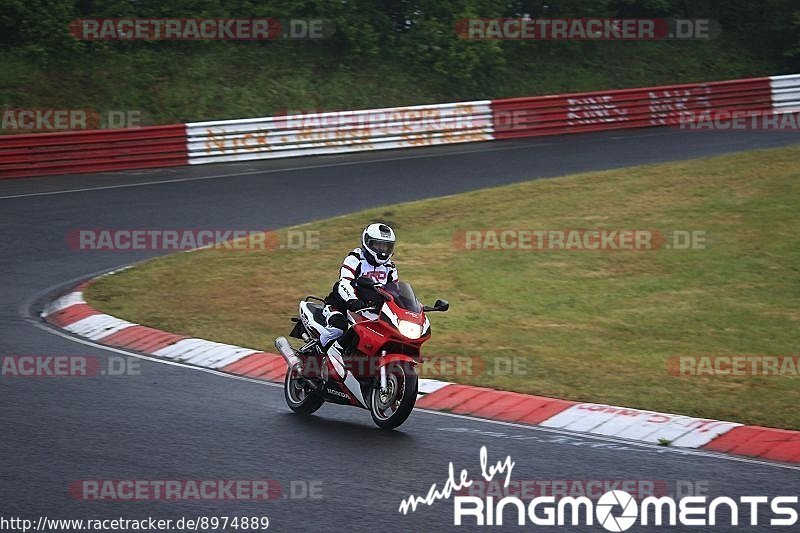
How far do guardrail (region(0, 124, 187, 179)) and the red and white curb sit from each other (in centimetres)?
1037

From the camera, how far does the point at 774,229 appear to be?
1691 centimetres

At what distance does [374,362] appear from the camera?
936cm

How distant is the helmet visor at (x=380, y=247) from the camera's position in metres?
9.66

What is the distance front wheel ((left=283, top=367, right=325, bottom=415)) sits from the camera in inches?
400

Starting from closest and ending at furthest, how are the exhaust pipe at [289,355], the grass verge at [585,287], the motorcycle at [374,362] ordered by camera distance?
1. the motorcycle at [374,362]
2. the exhaust pipe at [289,355]
3. the grass verge at [585,287]

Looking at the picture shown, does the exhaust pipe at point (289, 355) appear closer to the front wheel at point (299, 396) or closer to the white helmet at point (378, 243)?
the front wheel at point (299, 396)

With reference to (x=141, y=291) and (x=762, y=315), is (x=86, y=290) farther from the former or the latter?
(x=762, y=315)

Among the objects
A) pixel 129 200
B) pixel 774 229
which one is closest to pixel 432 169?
pixel 129 200

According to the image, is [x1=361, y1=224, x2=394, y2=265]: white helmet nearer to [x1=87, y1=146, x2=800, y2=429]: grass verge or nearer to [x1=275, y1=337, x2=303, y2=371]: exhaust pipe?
[x1=275, y1=337, x2=303, y2=371]: exhaust pipe

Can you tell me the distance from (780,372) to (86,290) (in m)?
9.34

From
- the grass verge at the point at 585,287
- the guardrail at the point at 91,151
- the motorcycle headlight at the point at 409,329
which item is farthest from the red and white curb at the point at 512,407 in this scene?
the guardrail at the point at 91,151

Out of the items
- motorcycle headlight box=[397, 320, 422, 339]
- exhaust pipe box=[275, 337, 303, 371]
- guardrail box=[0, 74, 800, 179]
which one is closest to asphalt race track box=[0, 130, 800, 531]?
exhaust pipe box=[275, 337, 303, 371]

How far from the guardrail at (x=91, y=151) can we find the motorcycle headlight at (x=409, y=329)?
54.6ft

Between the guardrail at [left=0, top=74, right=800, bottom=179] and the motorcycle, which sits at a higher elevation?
the guardrail at [left=0, top=74, right=800, bottom=179]
